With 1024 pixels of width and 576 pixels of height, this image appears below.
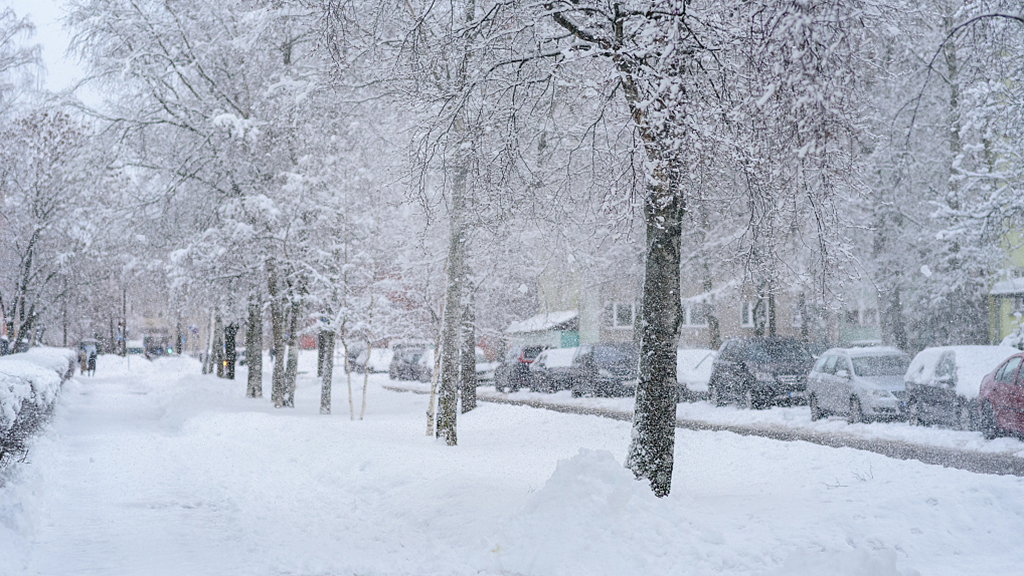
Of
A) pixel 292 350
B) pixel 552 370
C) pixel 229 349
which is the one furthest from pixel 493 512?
pixel 229 349

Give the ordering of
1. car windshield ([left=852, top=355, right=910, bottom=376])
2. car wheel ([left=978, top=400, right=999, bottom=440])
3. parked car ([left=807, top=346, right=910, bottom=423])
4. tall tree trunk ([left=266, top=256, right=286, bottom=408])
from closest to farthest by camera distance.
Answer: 1. car wheel ([left=978, top=400, right=999, bottom=440])
2. parked car ([left=807, top=346, right=910, bottom=423])
3. car windshield ([left=852, top=355, right=910, bottom=376])
4. tall tree trunk ([left=266, top=256, right=286, bottom=408])

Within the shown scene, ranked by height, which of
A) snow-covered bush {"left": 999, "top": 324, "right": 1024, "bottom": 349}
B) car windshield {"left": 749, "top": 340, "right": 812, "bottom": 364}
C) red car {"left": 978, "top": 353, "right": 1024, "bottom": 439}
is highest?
snow-covered bush {"left": 999, "top": 324, "right": 1024, "bottom": 349}

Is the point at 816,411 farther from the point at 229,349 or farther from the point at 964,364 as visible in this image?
the point at 229,349

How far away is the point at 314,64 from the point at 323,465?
6843mm

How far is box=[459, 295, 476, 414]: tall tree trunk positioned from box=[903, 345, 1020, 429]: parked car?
9.40 metres

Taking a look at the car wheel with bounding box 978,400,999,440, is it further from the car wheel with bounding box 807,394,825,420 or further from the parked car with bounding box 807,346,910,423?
the car wheel with bounding box 807,394,825,420

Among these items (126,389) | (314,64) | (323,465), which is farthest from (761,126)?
(126,389)

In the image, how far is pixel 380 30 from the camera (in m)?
11.0

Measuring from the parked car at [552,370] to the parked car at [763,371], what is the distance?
800 cm

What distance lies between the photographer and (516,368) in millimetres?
30859

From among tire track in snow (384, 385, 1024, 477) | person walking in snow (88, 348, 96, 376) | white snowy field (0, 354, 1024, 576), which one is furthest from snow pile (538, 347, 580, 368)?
person walking in snow (88, 348, 96, 376)

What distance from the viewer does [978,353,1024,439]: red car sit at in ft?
42.0

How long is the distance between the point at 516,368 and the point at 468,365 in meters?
10.9

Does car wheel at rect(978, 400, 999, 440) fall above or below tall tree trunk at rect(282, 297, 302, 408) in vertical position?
below
